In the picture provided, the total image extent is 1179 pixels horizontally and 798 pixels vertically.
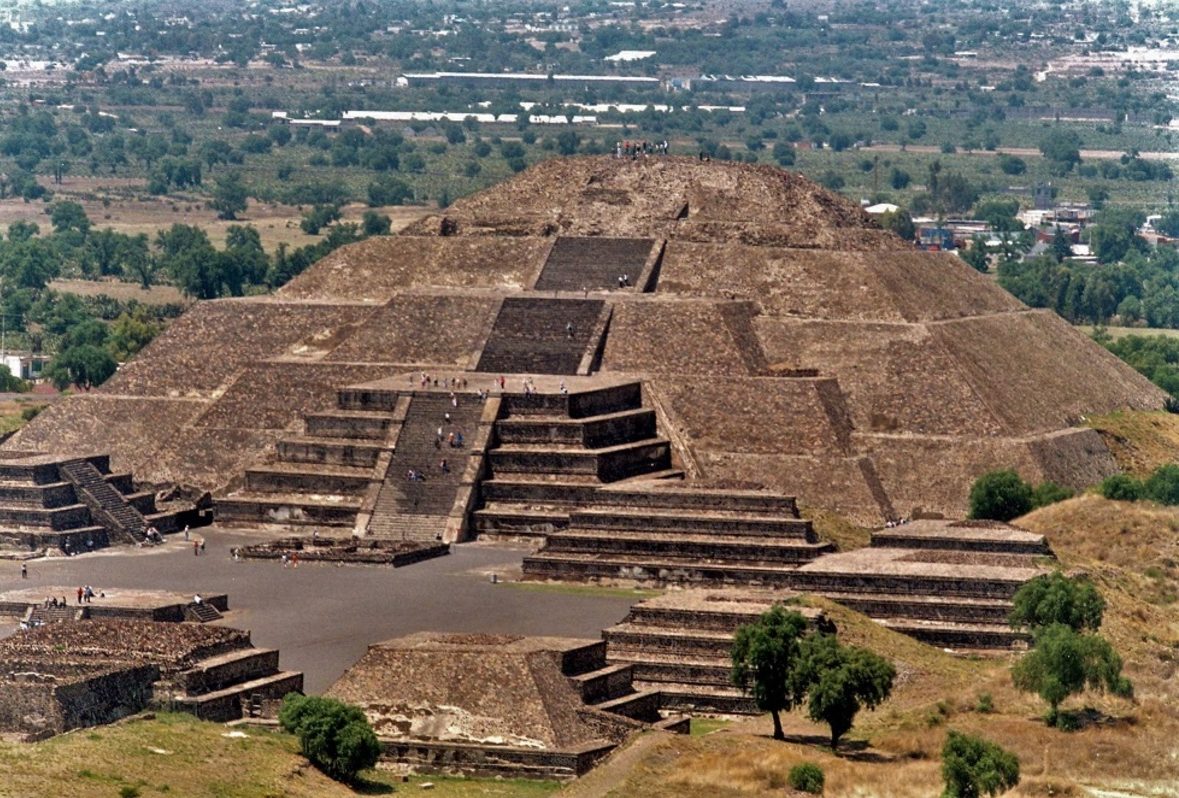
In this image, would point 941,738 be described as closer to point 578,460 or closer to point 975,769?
point 975,769

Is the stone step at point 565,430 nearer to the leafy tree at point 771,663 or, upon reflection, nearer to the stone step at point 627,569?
the stone step at point 627,569

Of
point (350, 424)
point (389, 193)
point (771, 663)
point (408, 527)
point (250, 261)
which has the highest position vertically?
point (771, 663)

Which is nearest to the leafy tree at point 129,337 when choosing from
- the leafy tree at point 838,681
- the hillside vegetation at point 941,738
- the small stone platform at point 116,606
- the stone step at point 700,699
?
the small stone platform at point 116,606

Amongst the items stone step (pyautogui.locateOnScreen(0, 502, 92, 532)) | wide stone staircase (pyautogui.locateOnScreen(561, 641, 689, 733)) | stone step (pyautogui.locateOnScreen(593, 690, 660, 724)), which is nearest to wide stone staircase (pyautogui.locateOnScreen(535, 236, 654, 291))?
stone step (pyautogui.locateOnScreen(0, 502, 92, 532))

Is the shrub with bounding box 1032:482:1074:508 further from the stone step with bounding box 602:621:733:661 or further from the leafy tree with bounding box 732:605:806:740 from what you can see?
the leafy tree with bounding box 732:605:806:740

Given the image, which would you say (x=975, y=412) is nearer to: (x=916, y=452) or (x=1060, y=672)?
(x=916, y=452)

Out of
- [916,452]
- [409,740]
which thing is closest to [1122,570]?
[916,452]

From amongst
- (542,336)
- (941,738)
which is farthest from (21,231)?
(941,738)
